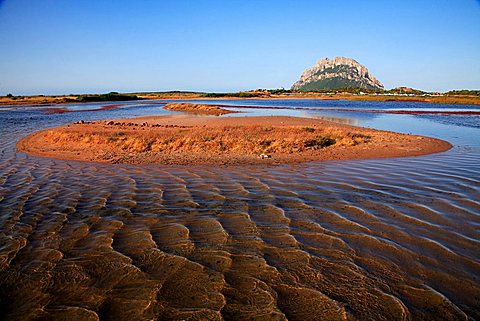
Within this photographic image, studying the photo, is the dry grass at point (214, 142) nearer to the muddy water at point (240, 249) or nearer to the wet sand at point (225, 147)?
the wet sand at point (225, 147)

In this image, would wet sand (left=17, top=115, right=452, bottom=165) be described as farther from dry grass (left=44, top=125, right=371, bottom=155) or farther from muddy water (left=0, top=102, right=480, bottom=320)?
muddy water (left=0, top=102, right=480, bottom=320)

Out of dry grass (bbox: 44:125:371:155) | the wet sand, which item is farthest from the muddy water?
dry grass (bbox: 44:125:371:155)

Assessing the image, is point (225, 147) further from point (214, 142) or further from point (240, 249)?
point (240, 249)

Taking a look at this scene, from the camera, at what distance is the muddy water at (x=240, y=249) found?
3477 millimetres

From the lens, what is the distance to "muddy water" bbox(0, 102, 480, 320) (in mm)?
3477

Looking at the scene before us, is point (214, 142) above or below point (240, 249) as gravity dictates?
above

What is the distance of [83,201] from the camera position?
23.3 ft

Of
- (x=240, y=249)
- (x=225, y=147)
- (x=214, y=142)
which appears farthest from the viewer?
(x=214, y=142)

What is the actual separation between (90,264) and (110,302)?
102 cm

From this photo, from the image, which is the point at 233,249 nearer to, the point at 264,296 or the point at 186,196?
the point at 264,296

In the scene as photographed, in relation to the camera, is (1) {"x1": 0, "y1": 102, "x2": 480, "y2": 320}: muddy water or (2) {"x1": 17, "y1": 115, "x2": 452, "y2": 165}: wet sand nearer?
(1) {"x1": 0, "y1": 102, "x2": 480, "y2": 320}: muddy water

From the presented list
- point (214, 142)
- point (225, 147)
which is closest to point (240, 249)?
point (225, 147)

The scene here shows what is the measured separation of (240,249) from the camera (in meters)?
4.76

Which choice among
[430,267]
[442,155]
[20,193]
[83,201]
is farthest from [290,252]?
[442,155]
